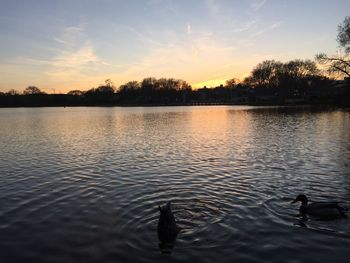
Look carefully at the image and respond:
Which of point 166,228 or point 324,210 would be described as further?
point 324,210

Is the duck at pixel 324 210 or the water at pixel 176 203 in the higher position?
the duck at pixel 324 210

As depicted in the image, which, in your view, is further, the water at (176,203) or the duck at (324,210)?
the duck at (324,210)

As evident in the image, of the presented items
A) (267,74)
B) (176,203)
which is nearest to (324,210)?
(176,203)

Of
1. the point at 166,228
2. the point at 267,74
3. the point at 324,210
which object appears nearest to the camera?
the point at 166,228

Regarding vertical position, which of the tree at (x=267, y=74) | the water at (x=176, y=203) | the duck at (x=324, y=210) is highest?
the tree at (x=267, y=74)

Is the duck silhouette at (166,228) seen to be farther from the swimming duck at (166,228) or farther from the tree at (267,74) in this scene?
the tree at (267,74)

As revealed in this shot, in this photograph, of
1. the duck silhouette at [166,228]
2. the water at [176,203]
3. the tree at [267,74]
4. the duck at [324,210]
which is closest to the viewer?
the water at [176,203]

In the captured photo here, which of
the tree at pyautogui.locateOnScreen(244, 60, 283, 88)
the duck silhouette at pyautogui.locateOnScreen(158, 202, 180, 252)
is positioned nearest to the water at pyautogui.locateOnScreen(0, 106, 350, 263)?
the duck silhouette at pyautogui.locateOnScreen(158, 202, 180, 252)

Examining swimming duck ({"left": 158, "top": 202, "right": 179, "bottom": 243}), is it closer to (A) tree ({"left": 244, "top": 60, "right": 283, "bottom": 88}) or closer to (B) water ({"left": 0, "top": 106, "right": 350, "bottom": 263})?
(B) water ({"left": 0, "top": 106, "right": 350, "bottom": 263})

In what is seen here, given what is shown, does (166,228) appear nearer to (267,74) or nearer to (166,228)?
(166,228)

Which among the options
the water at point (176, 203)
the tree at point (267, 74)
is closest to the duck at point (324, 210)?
the water at point (176, 203)

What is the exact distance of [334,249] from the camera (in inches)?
326

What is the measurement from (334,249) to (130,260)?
4.88 m

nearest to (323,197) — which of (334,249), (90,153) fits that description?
(334,249)
